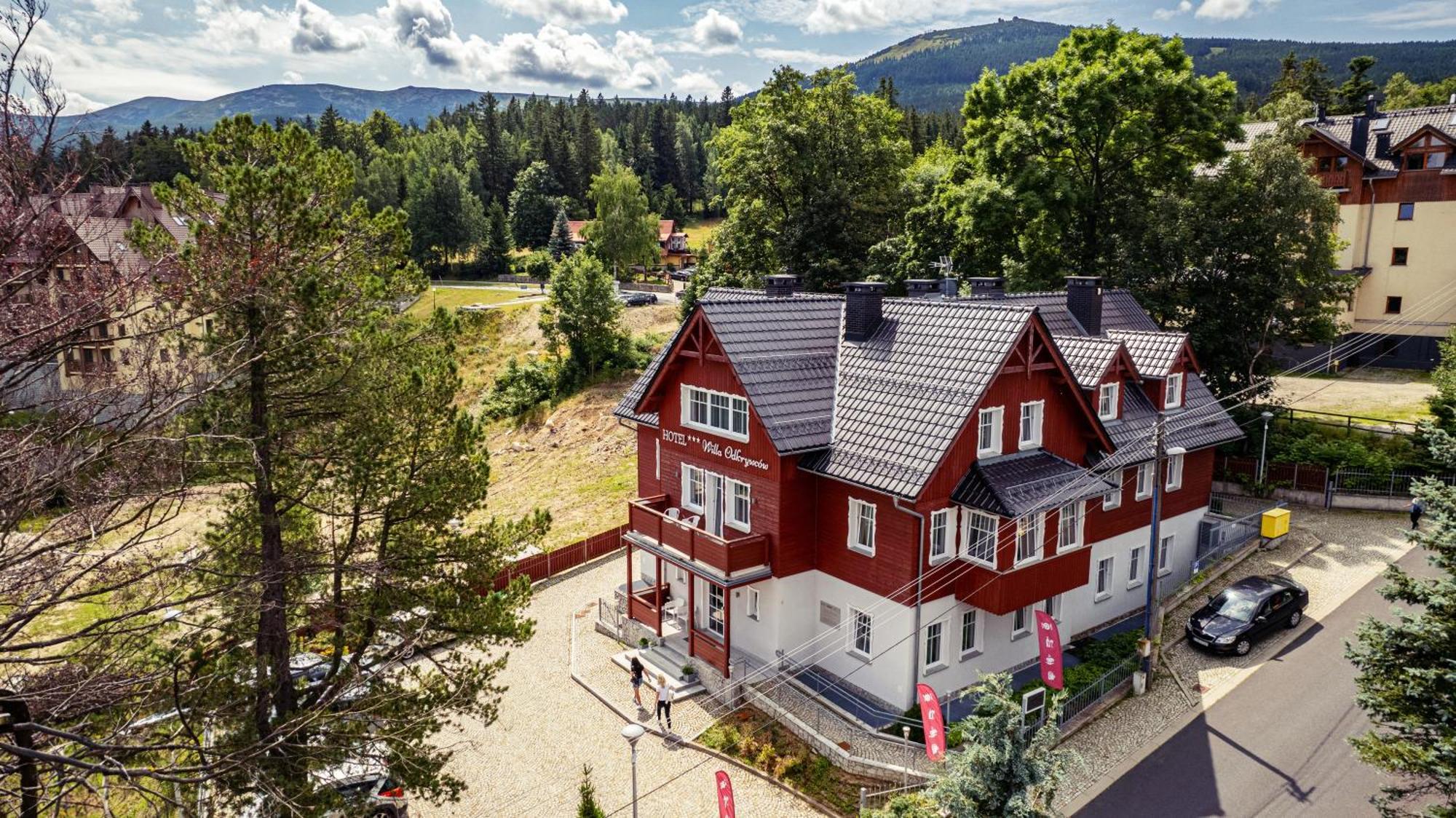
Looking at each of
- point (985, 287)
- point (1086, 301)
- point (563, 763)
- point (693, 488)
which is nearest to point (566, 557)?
point (693, 488)

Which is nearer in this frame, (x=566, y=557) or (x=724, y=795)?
(x=724, y=795)

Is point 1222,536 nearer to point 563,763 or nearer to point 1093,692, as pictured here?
point 1093,692

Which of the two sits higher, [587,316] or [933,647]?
[587,316]

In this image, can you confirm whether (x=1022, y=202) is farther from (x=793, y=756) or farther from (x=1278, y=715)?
(x=793, y=756)

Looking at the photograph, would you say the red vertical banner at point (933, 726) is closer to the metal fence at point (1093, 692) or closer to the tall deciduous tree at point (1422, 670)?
the metal fence at point (1093, 692)

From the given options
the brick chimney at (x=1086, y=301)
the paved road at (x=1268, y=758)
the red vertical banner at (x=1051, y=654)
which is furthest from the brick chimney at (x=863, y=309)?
the paved road at (x=1268, y=758)

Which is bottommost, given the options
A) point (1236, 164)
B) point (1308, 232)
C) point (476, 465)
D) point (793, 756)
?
point (793, 756)

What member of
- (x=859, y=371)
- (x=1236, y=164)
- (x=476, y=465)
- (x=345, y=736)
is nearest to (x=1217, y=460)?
(x=1236, y=164)
